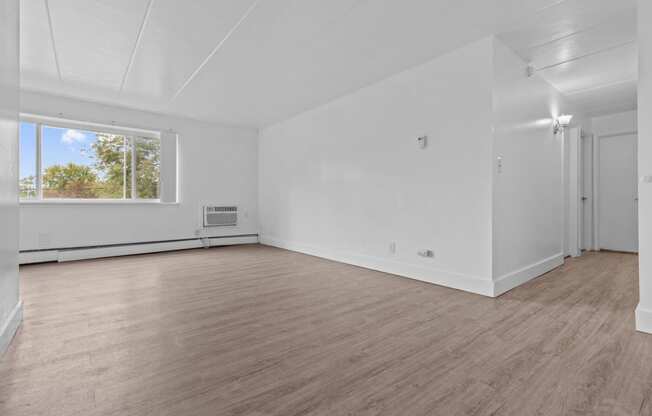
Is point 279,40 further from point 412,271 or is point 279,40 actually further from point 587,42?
point 587,42

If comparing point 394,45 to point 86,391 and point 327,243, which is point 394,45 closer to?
point 327,243

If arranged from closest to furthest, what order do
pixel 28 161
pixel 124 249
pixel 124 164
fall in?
pixel 28 161, pixel 124 249, pixel 124 164

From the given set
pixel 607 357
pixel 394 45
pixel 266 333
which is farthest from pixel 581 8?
pixel 266 333

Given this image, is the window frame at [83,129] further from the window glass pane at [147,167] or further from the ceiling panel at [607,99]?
the ceiling panel at [607,99]

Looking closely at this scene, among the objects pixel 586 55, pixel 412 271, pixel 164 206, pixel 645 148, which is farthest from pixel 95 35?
pixel 586 55

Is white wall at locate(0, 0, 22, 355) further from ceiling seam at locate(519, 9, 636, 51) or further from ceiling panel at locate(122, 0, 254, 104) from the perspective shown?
ceiling seam at locate(519, 9, 636, 51)

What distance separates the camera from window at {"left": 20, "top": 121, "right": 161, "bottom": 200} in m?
4.64

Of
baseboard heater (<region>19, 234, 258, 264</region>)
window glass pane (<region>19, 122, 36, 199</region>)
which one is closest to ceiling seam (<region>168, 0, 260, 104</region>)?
window glass pane (<region>19, 122, 36, 199</region>)

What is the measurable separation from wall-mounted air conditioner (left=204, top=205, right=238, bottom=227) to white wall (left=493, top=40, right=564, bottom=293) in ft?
16.3

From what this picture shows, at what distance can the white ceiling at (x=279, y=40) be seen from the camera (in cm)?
254

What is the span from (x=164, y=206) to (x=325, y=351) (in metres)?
4.96

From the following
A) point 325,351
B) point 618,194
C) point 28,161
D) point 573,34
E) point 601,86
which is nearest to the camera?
point 325,351

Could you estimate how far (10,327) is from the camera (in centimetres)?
196

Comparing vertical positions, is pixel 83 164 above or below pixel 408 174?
above
